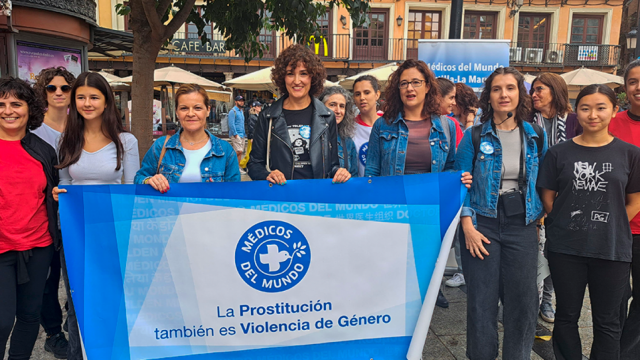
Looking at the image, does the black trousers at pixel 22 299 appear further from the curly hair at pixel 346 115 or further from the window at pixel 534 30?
the window at pixel 534 30

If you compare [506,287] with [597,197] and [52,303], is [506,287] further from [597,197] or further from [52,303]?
[52,303]

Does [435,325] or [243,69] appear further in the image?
[243,69]

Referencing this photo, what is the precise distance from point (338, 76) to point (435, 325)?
766 inches

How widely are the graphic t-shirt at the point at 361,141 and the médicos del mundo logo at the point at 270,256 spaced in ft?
3.73

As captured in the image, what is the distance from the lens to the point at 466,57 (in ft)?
19.5

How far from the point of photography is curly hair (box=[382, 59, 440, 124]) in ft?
9.21

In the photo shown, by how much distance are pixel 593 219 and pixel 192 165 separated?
2265 millimetres

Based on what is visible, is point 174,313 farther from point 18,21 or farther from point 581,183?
point 18,21

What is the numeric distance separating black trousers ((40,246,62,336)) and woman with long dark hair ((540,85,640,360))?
10.2 feet

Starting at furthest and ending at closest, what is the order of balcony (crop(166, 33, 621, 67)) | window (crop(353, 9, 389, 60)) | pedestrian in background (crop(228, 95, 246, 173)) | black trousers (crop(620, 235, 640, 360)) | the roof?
window (crop(353, 9, 389, 60)), balcony (crop(166, 33, 621, 67)), pedestrian in background (crop(228, 95, 246, 173)), the roof, black trousers (crop(620, 235, 640, 360))

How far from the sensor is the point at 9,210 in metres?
2.30

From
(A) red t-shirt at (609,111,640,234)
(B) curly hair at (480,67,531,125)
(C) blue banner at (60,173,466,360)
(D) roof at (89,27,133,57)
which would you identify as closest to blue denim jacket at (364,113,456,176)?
(C) blue banner at (60,173,466,360)

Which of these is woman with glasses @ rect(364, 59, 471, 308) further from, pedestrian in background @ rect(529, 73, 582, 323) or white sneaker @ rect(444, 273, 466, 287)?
white sneaker @ rect(444, 273, 466, 287)

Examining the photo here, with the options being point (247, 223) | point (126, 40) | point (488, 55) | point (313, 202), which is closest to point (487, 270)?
point (313, 202)
